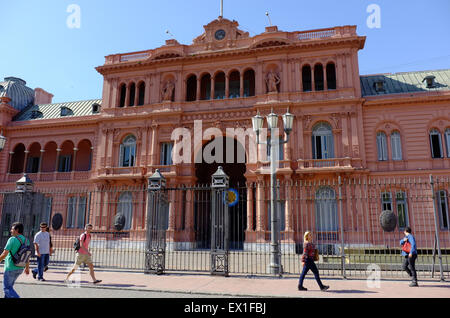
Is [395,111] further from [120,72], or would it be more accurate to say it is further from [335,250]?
[120,72]

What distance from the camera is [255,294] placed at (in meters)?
8.78

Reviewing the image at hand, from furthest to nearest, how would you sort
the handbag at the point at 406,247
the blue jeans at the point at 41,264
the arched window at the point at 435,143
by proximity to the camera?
the arched window at the point at 435,143 → the blue jeans at the point at 41,264 → the handbag at the point at 406,247

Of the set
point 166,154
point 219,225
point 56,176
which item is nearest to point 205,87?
point 166,154

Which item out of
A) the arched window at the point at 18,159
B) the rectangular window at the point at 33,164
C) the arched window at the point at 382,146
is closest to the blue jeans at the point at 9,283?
the arched window at the point at 382,146

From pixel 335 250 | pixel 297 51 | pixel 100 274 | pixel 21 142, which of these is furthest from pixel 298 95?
pixel 21 142

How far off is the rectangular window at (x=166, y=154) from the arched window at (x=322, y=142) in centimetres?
1146

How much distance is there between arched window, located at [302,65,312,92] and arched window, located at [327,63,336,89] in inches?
58.3

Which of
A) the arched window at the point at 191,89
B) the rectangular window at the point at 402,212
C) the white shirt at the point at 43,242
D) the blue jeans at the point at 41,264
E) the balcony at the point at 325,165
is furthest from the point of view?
the arched window at the point at 191,89

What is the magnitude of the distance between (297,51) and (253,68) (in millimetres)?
3694

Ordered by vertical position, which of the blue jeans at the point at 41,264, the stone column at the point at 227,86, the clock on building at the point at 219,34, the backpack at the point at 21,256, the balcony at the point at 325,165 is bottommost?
the blue jeans at the point at 41,264

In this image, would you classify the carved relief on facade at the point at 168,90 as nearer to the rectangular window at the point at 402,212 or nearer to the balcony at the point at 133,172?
the balcony at the point at 133,172

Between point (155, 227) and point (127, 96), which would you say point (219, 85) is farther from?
point (155, 227)

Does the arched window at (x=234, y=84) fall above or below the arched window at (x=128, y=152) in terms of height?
above

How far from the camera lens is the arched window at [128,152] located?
2752 centimetres
